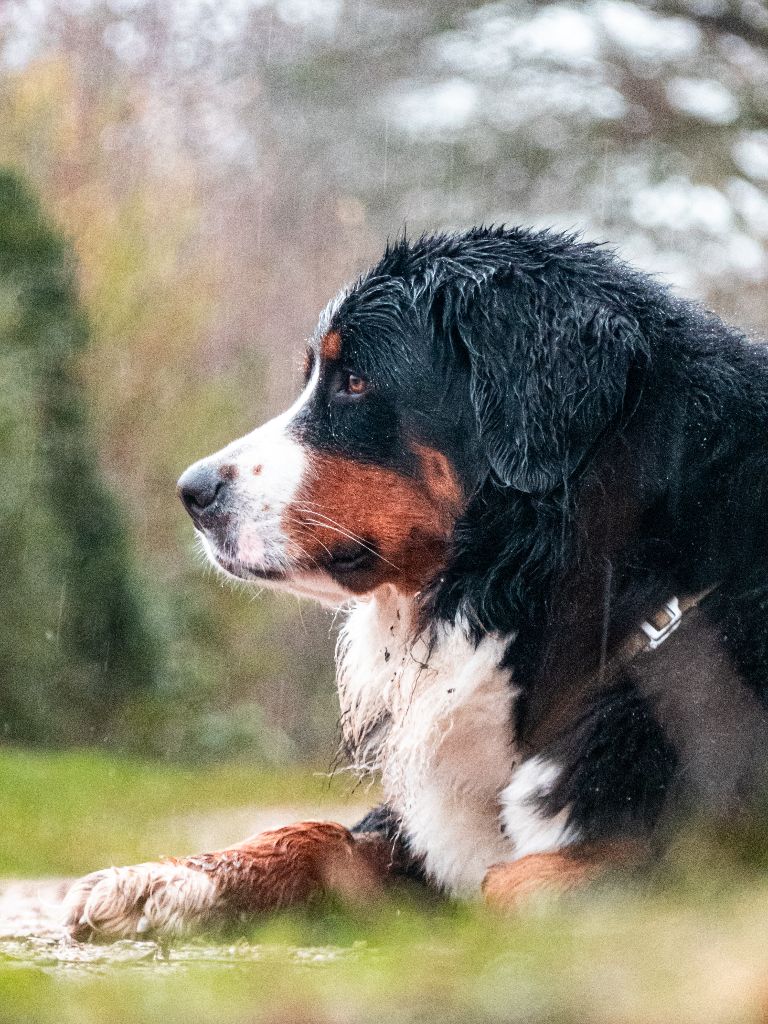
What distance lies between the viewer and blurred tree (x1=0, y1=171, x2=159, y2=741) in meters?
5.31

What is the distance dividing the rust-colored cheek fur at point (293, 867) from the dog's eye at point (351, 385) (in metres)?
0.92

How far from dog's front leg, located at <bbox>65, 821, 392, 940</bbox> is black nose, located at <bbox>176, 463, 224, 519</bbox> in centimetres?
70

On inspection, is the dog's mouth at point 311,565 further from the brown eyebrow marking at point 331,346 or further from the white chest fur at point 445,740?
the brown eyebrow marking at point 331,346

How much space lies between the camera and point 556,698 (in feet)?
7.37

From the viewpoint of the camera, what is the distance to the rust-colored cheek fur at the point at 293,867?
221 centimetres

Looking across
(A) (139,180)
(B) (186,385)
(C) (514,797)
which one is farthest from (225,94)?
(C) (514,797)

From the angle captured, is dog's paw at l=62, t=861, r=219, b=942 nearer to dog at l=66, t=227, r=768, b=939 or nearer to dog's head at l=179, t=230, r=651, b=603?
dog at l=66, t=227, r=768, b=939

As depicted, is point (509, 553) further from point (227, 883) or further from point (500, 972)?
point (500, 972)

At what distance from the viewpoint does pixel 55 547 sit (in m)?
5.63

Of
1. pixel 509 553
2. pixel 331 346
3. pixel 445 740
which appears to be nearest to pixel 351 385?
pixel 331 346

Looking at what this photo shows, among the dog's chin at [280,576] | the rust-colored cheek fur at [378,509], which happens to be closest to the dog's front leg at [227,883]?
the dog's chin at [280,576]

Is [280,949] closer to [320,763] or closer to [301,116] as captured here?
[301,116]

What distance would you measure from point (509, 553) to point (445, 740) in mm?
444

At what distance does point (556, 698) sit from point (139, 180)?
12.1 feet
